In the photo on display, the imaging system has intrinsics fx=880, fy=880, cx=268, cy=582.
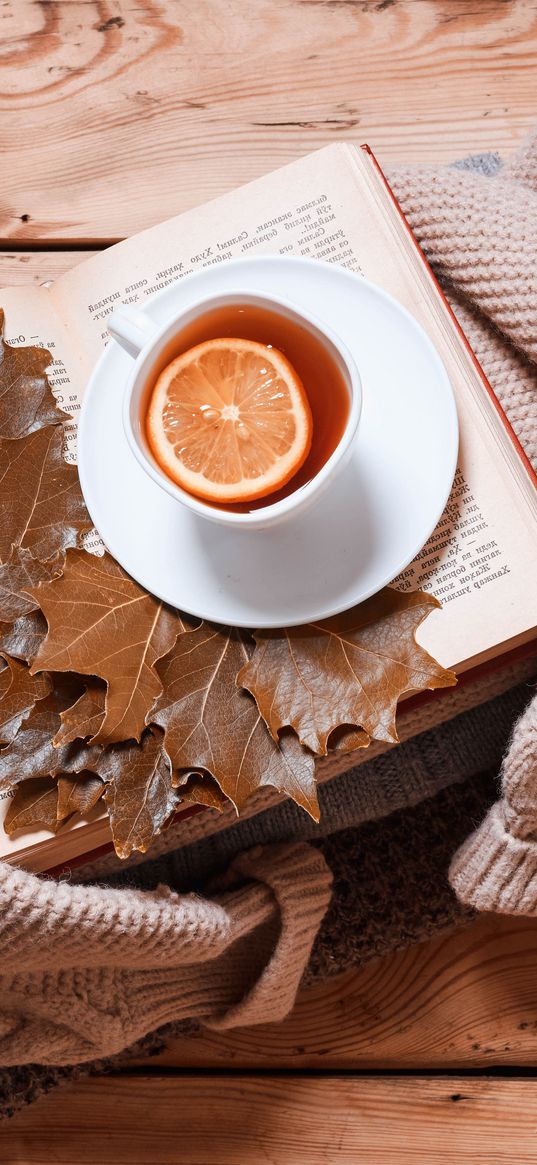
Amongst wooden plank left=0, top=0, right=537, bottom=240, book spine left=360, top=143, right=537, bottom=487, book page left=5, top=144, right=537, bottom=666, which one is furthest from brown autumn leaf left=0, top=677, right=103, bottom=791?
wooden plank left=0, top=0, right=537, bottom=240

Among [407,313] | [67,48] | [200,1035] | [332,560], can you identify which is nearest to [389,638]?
[332,560]

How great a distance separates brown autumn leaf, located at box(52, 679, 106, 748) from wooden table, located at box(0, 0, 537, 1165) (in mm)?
385

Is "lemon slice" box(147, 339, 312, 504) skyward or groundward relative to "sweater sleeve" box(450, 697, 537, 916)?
skyward

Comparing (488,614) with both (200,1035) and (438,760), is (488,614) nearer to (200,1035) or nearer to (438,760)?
(438,760)

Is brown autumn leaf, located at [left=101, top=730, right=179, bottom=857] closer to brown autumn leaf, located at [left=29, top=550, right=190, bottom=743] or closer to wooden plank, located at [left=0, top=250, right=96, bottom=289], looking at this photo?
brown autumn leaf, located at [left=29, top=550, right=190, bottom=743]

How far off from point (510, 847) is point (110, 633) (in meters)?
0.34

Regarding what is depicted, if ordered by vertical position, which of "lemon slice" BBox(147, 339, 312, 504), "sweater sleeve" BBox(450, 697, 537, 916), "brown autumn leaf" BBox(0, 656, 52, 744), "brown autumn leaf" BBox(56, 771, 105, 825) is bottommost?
"sweater sleeve" BBox(450, 697, 537, 916)

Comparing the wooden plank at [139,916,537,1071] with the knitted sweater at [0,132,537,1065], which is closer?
the knitted sweater at [0,132,537,1065]

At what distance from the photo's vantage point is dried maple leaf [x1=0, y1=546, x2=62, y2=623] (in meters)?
0.59

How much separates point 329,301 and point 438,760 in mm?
389

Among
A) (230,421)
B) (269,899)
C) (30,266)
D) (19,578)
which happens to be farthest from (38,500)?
(269,899)

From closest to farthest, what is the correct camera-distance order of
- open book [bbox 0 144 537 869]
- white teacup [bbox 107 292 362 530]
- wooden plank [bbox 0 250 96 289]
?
white teacup [bbox 107 292 362 530] < open book [bbox 0 144 537 869] < wooden plank [bbox 0 250 96 289]

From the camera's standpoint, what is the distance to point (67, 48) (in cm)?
77

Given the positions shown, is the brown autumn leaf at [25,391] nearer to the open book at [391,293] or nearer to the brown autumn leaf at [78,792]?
the open book at [391,293]
